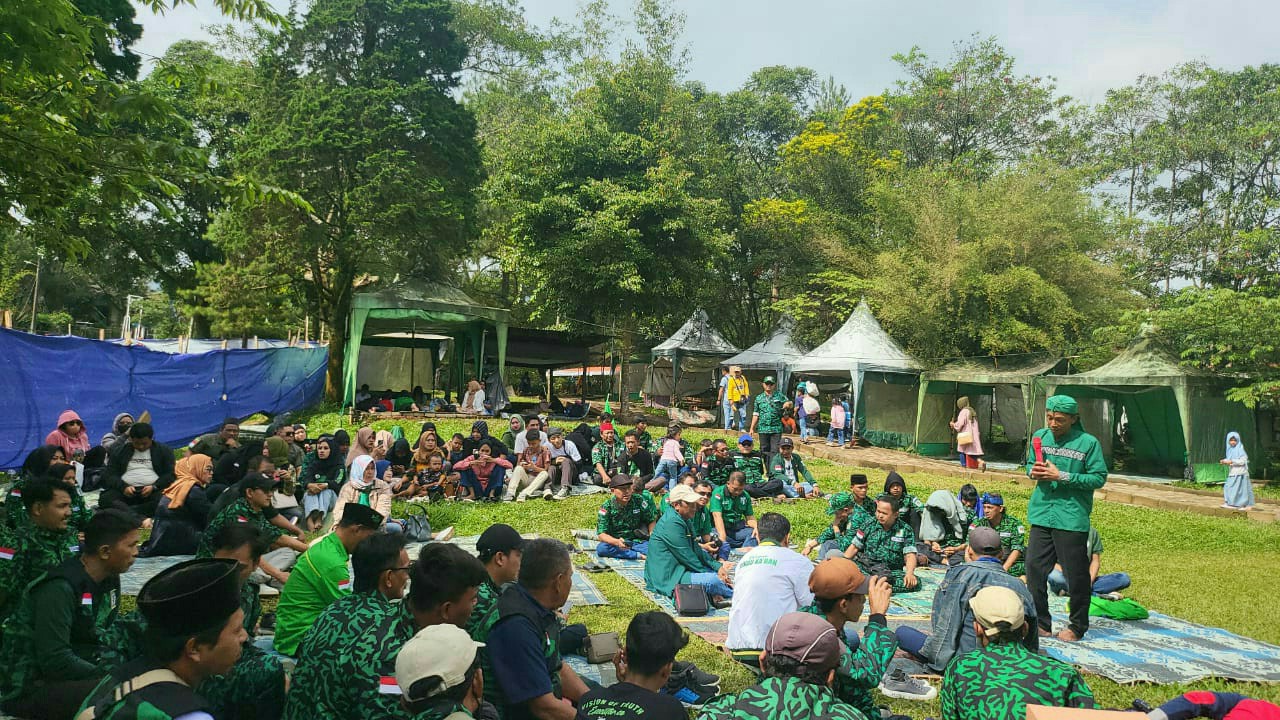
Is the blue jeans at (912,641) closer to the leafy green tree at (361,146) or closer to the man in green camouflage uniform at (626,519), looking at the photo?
the man in green camouflage uniform at (626,519)

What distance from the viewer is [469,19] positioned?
34.0m

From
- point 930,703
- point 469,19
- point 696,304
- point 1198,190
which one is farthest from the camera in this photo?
point 469,19

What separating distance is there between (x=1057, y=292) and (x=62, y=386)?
2250 centimetres

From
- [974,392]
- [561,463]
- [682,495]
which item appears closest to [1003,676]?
[682,495]

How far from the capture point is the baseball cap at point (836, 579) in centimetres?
351

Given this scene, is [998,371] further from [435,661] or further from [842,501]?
[435,661]

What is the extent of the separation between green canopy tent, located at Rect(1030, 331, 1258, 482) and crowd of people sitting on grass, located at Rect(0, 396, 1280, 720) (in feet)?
34.6

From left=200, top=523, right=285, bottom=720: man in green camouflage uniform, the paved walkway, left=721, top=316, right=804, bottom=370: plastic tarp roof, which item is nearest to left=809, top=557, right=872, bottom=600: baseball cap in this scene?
A: left=200, top=523, right=285, bottom=720: man in green camouflage uniform

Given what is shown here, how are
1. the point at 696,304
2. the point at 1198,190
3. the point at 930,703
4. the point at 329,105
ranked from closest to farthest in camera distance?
the point at 930,703, the point at 329,105, the point at 696,304, the point at 1198,190

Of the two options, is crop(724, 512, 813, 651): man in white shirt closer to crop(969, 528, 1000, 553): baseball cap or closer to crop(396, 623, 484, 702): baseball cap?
crop(969, 528, 1000, 553): baseball cap

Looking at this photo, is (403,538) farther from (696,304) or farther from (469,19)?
(469,19)

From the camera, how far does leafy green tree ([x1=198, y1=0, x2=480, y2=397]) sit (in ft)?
67.3

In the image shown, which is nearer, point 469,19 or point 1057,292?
point 1057,292

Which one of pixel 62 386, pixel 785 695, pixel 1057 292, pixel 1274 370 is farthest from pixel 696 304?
pixel 785 695
